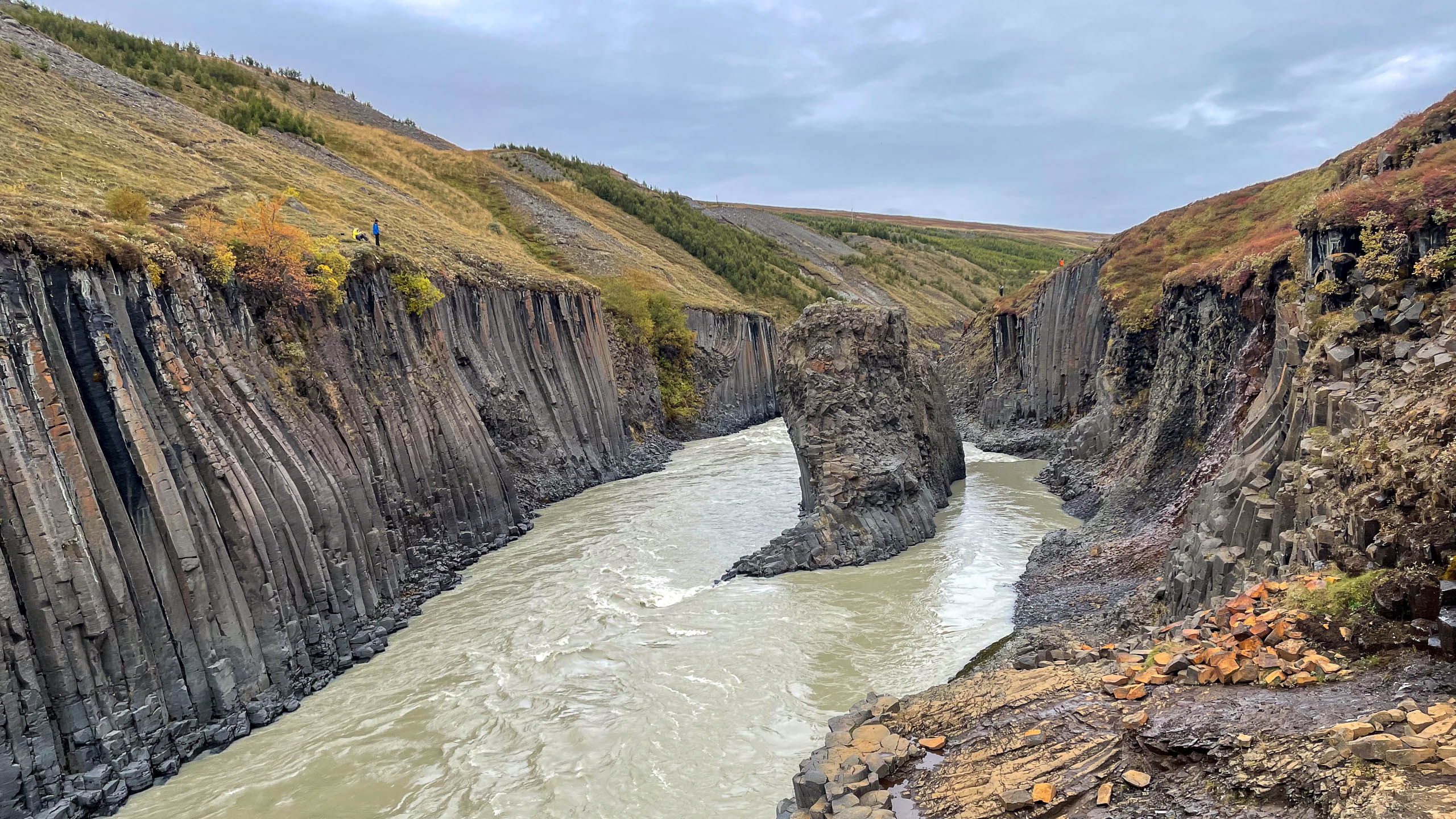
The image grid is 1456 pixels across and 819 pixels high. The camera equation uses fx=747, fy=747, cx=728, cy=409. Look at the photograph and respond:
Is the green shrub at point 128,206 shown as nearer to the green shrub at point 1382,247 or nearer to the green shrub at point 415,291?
the green shrub at point 415,291

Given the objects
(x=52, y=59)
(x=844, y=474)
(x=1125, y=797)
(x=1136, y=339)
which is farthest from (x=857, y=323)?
(x=52, y=59)

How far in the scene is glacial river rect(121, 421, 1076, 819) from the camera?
10.5 metres

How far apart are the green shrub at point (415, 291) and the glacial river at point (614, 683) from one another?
8.69 meters

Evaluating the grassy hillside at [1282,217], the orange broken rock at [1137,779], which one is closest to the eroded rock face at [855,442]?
the grassy hillside at [1282,217]

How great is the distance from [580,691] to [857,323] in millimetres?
15694

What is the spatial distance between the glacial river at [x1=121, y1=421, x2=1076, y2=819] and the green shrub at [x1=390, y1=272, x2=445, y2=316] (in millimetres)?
8687

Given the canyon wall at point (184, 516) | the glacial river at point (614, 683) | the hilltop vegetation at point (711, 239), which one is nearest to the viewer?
the canyon wall at point (184, 516)

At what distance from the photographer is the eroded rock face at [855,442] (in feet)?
67.1

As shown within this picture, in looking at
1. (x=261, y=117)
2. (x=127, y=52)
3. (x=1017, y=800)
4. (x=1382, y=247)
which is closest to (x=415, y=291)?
(x=1017, y=800)

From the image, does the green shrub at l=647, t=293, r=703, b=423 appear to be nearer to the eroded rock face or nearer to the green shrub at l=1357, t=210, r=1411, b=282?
the eroded rock face

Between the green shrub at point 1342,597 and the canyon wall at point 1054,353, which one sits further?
the canyon wall at point 1054,353

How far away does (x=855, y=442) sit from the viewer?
22859 millimetres

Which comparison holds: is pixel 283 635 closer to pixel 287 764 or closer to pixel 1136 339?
pixel 287 764

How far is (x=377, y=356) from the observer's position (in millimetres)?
21547
